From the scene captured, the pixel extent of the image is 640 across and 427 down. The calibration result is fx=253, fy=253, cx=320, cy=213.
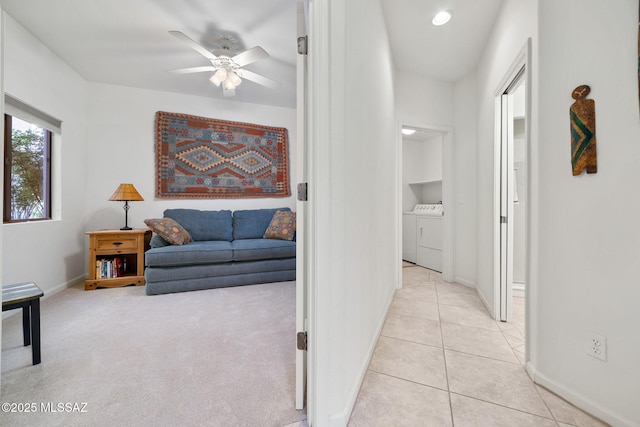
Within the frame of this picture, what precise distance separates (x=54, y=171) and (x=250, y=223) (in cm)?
223

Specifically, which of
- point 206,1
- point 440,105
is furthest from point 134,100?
point 440,105

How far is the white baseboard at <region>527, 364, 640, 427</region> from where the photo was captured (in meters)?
1.08

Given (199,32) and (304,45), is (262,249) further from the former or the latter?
(304,45)

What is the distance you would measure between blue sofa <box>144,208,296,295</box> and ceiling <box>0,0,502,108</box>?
184cm

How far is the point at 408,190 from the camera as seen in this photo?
4.92 metres

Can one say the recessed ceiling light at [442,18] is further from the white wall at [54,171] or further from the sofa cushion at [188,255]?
the white wall at [54,171]

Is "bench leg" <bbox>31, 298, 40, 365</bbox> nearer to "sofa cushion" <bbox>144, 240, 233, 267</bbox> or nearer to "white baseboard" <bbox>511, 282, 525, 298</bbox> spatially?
"sofa cushion" <bbox>144, 240, 233, 267</bbox>

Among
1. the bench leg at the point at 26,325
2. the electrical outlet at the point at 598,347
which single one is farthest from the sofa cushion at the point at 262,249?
the electrical outlet at the point at 598,347

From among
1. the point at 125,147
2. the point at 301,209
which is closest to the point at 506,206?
the point at 301,209

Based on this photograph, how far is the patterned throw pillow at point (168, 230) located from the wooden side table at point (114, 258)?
0.29 metres

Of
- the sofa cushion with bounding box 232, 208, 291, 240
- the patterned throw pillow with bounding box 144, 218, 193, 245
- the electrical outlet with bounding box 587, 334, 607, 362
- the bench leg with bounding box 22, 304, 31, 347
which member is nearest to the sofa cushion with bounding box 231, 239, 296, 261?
the sofa cushion with bounding box 232, 208, 291, 240

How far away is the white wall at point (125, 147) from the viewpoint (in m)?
3.31

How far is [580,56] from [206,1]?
2452mm

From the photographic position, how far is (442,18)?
215 centimetres
